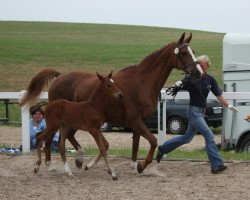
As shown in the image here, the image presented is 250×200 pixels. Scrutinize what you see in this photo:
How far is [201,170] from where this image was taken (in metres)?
10.3

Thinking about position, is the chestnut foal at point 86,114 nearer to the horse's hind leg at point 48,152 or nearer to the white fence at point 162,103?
the horse's hind leg at point 48,152

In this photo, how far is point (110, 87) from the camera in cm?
964

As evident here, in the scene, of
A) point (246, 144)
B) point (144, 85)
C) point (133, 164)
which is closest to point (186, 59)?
point (144, 85)

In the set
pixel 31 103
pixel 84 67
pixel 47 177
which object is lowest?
pixel 84 67

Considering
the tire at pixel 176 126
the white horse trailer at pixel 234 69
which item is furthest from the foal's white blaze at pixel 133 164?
the tire at pixel 176 126

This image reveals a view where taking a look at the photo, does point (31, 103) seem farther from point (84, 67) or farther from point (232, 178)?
point (84, 67)

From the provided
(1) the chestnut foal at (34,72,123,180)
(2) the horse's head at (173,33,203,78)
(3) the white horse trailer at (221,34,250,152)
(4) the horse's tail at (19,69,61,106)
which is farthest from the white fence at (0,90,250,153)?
(3) the white horse trailer at (221,34,250,152)

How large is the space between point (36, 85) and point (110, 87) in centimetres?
236

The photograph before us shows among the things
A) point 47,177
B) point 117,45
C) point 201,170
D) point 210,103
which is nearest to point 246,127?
point 201,170

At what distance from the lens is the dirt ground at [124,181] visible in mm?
8219

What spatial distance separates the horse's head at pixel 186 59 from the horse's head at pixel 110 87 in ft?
3.42

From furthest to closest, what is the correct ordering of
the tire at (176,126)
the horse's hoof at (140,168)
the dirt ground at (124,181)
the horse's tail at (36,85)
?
the tire at (176,126) < the horse's tail at (36,85) < the horse's hoof at (140,168) < the dirt ground at (124,181)

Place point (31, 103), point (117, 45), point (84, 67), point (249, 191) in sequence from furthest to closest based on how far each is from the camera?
1. point (117, 45)
2. point (84, 67)
3. point (31, 103)
4. point (249, 191)

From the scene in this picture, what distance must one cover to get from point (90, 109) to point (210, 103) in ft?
33.3
